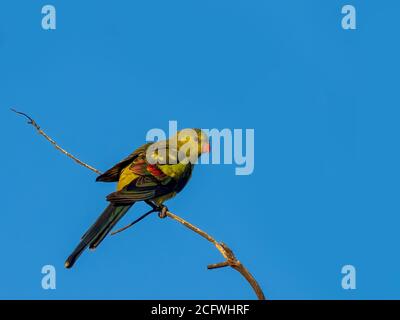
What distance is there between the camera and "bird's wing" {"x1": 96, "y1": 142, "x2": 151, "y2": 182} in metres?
10.4

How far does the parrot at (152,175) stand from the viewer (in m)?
9.69

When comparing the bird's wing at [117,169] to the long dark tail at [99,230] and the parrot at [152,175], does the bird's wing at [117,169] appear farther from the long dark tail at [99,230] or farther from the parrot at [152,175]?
the long dark tail at [99,230]

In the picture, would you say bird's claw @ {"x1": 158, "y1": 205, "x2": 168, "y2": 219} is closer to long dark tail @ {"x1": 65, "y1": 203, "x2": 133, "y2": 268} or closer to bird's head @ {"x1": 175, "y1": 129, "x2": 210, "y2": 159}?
long dark tail @ {"x1": 65, "y1": 203, "x2": 133, "y2": 268}

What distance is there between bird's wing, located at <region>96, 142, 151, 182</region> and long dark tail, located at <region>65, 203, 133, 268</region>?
746mm

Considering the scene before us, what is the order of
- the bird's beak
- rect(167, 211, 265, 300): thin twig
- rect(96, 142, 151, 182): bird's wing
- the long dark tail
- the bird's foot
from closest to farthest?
rect(167, 211, 265, 300): thin twig
the long dark tail
the bird's foot
rect(96, 142, 151, 182): bird's wing
the bird's beak

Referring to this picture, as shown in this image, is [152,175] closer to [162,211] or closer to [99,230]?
[162,211]

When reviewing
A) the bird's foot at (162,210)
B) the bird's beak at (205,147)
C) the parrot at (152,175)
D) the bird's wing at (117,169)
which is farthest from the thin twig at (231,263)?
the bird's beak at (205,147)

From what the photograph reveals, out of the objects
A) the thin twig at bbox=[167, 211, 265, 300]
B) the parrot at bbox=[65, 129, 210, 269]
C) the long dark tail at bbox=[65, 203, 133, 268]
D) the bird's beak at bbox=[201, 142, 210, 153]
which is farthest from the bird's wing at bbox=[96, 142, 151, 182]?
the thin twig at bbox=[167, 211, 265, 300]

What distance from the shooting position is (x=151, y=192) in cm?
1021

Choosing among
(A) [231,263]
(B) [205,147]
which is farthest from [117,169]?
(A) [231,263]
